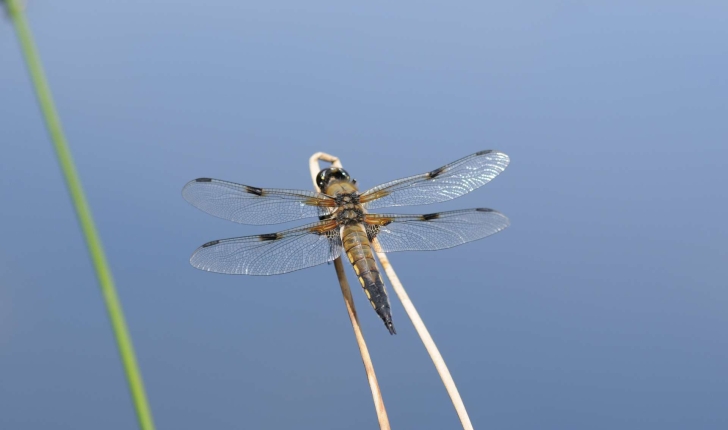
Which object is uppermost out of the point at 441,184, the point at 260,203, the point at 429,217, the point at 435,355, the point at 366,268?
the point at 260,203

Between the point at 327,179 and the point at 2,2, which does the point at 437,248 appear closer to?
the point at 327,179

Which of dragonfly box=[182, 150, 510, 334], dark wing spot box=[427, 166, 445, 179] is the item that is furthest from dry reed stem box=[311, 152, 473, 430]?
dark wing spot box=[427, 166, 445, 179]

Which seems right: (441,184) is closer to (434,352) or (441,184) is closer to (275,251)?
(275,251)

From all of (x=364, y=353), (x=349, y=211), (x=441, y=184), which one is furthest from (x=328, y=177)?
(x=364, y=353)

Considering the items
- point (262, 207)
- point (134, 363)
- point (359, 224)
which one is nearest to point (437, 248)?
point (359, 224)

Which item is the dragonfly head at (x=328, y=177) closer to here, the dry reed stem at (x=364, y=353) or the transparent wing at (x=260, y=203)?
the transparent wing at (x=260, y=203)
